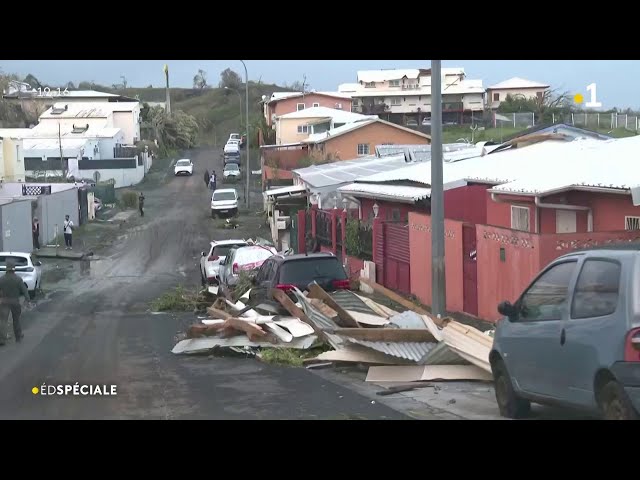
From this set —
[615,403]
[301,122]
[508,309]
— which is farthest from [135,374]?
[301,122]

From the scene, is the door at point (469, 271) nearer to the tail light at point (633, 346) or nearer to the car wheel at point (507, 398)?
the car wheel at point (507, 398)

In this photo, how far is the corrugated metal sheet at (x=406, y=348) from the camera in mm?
12773

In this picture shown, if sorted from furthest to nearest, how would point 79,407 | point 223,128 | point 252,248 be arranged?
point 223,128 → point 252,248 → point 79,407

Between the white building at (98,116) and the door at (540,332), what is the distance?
70861 millimetres

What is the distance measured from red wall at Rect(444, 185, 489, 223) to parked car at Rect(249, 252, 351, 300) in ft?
26.3

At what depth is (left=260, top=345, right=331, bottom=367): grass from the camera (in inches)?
593

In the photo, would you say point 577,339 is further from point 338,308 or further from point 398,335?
point 338,308

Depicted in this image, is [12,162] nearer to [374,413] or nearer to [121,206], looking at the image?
[121,206]

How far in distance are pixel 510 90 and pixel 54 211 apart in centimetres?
4727

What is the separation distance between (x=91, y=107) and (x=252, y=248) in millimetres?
60191

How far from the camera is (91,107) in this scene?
8338 centimetres

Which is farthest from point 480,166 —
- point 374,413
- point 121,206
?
point 121,206

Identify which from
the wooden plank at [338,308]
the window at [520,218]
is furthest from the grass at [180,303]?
the wooden plank at [338,308]
